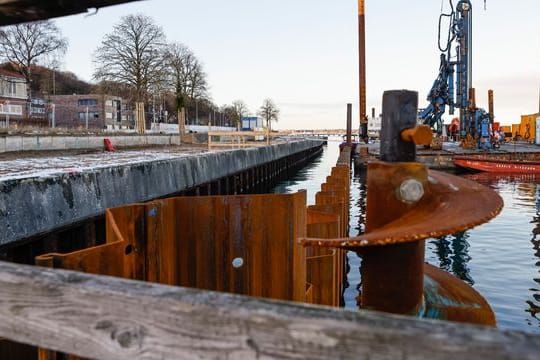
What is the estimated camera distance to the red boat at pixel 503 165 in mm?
30594

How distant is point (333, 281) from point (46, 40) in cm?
6807

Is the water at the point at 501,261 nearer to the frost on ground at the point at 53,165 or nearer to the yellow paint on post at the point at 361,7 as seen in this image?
the frost on ground at the point at 53,165

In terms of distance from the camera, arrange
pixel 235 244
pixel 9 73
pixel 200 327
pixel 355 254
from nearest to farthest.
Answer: pixel 200 327
pixel 235 244
pixel 355 254
pixel 9 73

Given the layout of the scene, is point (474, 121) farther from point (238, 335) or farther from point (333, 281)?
point (238, 335)

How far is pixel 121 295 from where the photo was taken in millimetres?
1501

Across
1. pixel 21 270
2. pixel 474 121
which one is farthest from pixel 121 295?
pixel 474 121

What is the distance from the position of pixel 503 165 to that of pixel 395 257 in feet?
105

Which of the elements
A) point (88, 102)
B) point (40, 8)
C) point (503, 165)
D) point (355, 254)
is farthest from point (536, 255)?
point (88, 102)

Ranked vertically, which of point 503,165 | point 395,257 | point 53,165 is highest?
point 53,165

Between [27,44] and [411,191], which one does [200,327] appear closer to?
[411,191]

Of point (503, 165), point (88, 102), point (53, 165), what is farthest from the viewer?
point (88, 102)

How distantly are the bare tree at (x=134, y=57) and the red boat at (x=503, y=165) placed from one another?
32513 mm

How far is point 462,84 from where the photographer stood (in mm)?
41094

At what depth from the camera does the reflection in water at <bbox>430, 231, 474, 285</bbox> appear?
34.4ft
